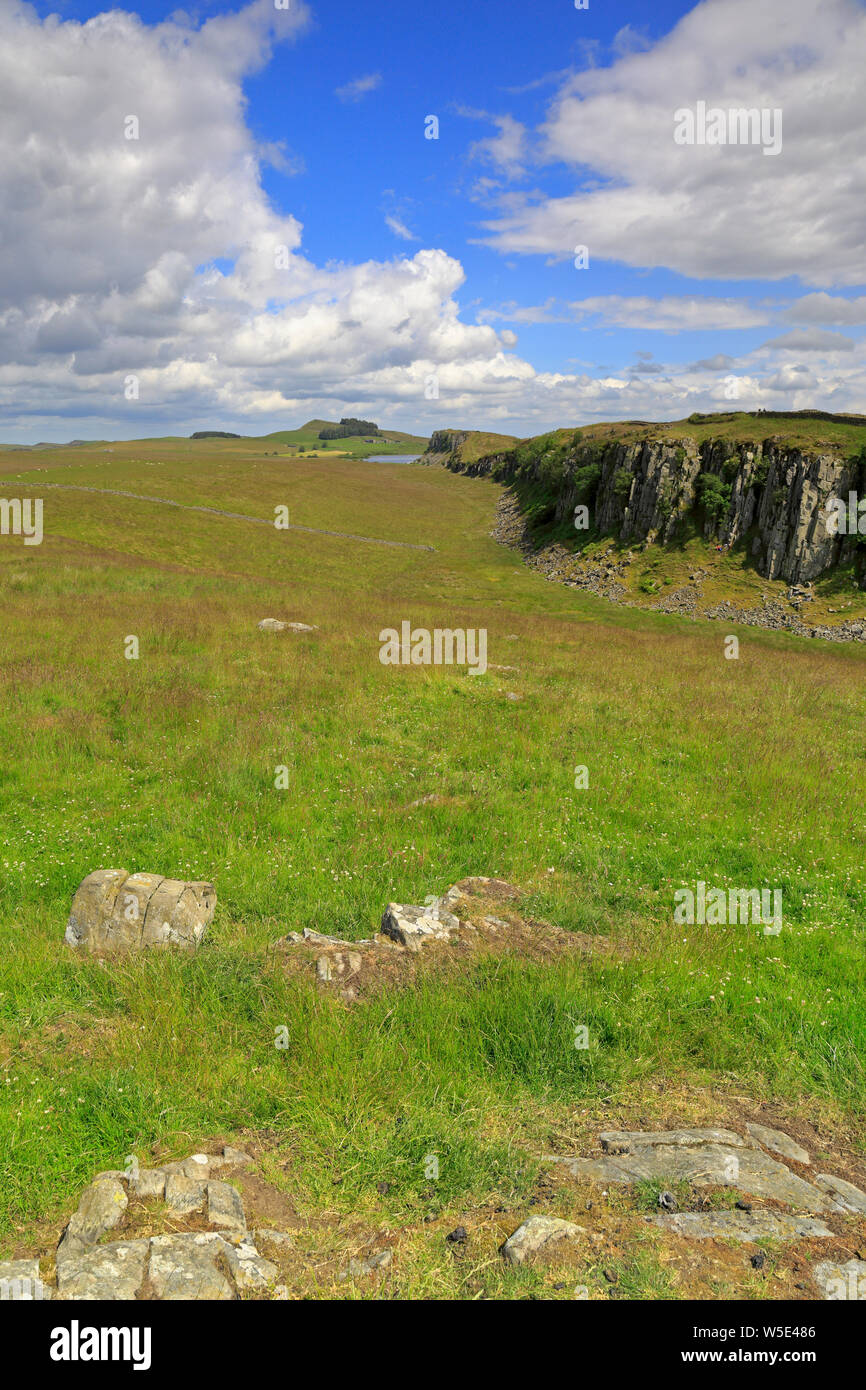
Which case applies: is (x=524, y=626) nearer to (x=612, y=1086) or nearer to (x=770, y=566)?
(x=612, y=1086)

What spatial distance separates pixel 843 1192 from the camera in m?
4.95

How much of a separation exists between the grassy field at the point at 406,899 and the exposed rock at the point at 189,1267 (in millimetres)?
740

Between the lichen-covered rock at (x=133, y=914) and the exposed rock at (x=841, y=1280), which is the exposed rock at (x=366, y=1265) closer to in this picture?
the exposed rock at (x=841, y=1280)

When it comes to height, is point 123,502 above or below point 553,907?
above

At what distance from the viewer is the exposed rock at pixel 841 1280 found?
4.02m

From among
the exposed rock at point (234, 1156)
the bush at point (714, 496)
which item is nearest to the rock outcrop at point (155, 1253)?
the exposed rock at point (234, 1156)

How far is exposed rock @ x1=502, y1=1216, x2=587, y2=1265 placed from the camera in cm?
416

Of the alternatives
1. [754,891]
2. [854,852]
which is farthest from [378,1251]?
[854,852]

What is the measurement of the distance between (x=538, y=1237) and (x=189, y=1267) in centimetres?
223

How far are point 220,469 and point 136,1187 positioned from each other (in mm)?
126027

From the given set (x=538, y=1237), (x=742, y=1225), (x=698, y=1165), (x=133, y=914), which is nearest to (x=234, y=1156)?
(x=538, y=1237)

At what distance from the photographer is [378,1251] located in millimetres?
4289

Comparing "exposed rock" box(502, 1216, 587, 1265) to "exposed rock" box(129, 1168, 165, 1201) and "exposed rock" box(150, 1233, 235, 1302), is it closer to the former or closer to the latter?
"exposed rock" box(150, 1233, 235, 1302)

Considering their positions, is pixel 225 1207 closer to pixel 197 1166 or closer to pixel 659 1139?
pixel 197 1166
